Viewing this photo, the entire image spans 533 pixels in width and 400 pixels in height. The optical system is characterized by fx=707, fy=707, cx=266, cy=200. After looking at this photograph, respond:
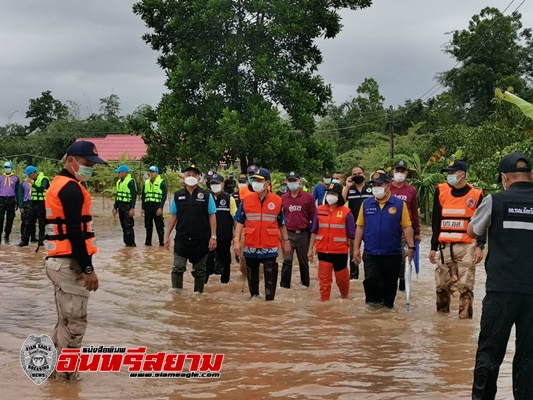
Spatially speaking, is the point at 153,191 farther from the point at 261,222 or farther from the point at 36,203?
the point at 261,222

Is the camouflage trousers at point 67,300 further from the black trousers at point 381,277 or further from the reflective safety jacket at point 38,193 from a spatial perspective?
the reflective safety jacket at point 38,193

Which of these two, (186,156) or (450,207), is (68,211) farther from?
(186,156)

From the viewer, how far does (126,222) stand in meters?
17.8

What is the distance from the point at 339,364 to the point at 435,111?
42.5 metres

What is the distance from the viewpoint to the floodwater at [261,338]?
5.97 meters

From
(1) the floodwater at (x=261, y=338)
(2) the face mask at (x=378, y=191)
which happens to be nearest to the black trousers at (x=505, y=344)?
(1) the floodwater at (x=261, y=338)

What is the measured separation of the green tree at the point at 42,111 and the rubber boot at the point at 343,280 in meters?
67.3

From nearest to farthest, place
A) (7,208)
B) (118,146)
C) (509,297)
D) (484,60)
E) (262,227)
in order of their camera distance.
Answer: (509,297)
(262,227)
(7,208)
(484,60)
(118,146)

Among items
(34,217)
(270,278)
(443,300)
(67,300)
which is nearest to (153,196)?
(34,217)

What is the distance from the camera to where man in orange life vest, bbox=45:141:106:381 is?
6004 mm

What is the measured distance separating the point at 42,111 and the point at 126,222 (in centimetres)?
6045

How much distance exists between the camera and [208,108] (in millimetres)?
21203

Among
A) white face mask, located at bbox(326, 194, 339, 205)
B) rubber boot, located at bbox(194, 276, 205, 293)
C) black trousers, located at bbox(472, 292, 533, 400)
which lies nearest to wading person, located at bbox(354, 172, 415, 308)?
white face mask, located at bbox(326, 194, 339, 205)

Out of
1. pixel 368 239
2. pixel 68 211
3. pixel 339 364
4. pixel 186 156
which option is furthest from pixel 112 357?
pixel 186 156
